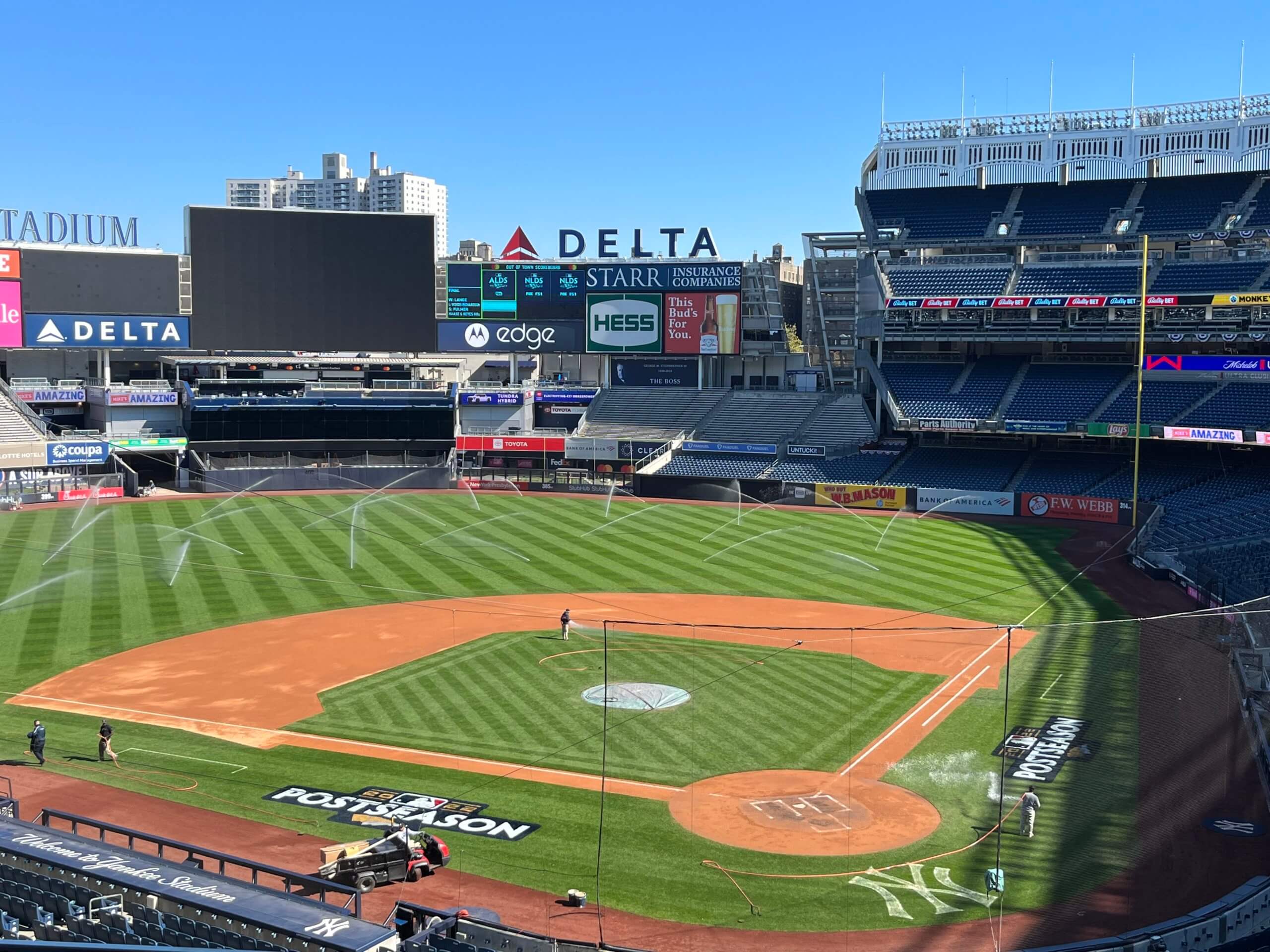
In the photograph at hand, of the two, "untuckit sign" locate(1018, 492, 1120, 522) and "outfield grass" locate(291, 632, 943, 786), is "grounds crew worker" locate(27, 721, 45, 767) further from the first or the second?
"untuckit sign" locate(1018, 492, 1120, 522)

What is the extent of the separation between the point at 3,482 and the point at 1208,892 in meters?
58.5

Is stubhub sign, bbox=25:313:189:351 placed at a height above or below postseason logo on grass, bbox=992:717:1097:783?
above

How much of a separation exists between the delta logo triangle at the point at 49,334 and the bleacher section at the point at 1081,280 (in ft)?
181

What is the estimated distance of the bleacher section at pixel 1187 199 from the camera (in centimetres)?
6219

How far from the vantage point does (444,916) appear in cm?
1380

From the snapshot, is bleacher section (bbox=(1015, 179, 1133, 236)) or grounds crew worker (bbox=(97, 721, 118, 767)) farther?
bleacher section (bbox=(1015, 179, 1133, 236))

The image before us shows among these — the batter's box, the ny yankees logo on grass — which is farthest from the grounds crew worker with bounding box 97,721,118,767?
the ny yankees logo on grass

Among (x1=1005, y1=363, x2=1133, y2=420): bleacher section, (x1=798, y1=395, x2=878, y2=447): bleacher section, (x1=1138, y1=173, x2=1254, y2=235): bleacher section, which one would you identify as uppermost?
(x1=1138, y1=173, x2=1254, y2=235): bleacher section

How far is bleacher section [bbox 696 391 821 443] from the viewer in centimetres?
6969

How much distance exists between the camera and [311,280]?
70.9 meters

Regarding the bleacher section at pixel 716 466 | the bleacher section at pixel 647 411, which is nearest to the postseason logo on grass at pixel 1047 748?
the bleacher section at pixel 716 466

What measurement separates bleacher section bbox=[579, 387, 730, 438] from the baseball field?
25508mm

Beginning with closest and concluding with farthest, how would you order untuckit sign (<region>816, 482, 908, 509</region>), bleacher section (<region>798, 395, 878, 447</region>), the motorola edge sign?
untuckit sign (<region>816, 482, 908, 509</region>), bleacher section (<region>798, 395, 878, 447</region>), the motorola edge sign

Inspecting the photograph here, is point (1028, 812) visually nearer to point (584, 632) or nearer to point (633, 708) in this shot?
point (633, 708)
